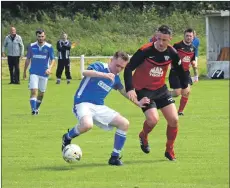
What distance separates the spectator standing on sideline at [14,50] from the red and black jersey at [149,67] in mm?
19234

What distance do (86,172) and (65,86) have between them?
1910 centimetres

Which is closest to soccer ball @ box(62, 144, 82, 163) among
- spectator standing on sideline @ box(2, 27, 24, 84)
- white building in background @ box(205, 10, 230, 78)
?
spectator standing on sideline @ box(2, 27, 24, 84)

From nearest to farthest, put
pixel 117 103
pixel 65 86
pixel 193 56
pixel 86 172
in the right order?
pixel 86 172 < pixel 193 56 < pixel 117 103 < pixel 65 86

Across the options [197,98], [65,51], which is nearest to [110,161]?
[197,98]

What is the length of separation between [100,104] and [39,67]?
7836mm

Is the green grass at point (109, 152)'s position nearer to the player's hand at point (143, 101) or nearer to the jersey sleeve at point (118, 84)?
the player's hand at point (143, 101)

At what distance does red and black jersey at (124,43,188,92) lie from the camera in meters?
11.7

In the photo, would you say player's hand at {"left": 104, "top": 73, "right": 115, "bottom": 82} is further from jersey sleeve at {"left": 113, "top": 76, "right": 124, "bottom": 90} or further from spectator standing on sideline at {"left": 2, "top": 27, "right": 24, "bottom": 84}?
spectator standing on sideline at {"left": 2, "top": 27, "right": 24, "bottom": 84}

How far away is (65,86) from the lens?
97.8 ft

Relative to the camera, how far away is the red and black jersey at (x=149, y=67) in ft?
38.5

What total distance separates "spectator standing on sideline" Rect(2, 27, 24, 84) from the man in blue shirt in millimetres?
11322

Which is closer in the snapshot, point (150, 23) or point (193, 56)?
point (193, 56)

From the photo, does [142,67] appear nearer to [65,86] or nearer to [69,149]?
[69,149]

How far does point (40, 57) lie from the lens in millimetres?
19516
